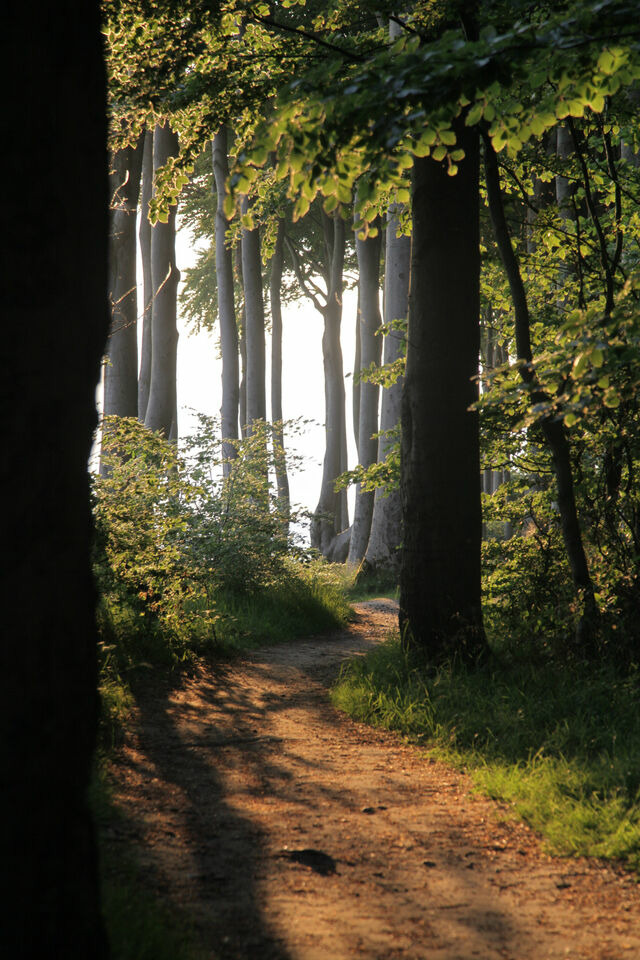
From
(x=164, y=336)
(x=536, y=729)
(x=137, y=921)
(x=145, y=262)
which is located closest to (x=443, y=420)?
(x=536, y=729)

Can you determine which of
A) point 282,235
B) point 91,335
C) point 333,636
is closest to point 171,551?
point 333,636

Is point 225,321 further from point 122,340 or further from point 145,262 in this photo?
point 145,262

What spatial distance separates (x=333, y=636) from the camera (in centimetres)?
980

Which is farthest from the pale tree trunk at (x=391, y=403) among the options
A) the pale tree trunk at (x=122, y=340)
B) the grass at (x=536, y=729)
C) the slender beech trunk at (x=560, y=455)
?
the grass at (x=536, y=729)

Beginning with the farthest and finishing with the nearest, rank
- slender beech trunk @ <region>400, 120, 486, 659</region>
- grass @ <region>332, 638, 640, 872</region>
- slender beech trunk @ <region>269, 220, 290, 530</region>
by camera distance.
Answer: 1. slender beech trunk @ <region>269, 220, 290, 530</region>
2. slender beech trunk @ <region>400, 120, 486, 659</region>
3. grass @ <region>332, 638, 640, 872</region>

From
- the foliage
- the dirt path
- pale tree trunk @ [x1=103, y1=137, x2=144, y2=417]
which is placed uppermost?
pale tree trunk @ [x1=103, y1=137, x2=144, y2=417]

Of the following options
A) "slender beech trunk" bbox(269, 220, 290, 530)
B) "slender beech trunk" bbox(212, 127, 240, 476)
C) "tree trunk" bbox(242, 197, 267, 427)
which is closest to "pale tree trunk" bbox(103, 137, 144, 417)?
"slender beech trunk" bbox(212, 127, 240, 476)

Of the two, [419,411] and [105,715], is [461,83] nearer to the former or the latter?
[419,411]

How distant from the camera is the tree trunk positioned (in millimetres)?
18969

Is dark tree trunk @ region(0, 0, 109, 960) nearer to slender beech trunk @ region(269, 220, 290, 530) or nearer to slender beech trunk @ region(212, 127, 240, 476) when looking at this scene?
slender beech trunk @ region(212, 127, 240, 476)

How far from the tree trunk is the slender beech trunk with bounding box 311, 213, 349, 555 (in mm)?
4033

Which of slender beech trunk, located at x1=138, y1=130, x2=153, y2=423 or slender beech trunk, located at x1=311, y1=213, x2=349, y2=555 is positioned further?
slender beech trunk, located at x1=311, y1=213, x2=349, y2=555

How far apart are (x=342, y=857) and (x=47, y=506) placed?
2188mm

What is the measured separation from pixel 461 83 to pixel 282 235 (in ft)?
76.6
